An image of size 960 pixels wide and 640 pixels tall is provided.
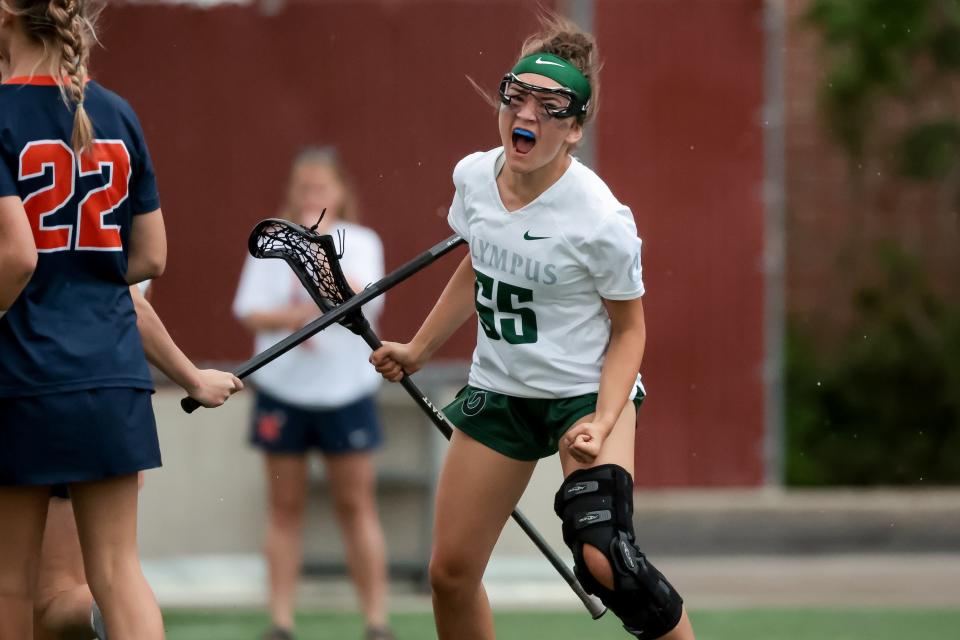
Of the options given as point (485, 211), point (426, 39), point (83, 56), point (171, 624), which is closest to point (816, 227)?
point (426, 39)

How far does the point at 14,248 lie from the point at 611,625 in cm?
412

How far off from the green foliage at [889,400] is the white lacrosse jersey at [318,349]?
5189mm

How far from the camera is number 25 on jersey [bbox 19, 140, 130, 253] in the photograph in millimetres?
4098

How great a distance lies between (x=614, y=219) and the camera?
15.0 feet

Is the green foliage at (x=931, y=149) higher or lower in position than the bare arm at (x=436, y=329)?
lower

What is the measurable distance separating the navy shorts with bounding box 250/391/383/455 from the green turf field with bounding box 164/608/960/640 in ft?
2.71

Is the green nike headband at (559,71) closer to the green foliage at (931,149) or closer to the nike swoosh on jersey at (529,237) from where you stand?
the nike swoosh on jersey at (529,237)

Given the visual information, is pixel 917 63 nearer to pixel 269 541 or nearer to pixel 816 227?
pixel 816 227

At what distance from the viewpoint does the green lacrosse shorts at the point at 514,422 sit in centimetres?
476

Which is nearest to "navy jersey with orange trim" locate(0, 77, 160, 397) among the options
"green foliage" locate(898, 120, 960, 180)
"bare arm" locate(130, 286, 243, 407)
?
"bare arm" locate(130, 286, 243, 407)

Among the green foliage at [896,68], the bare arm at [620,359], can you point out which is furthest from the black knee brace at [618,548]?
the green foliage at [896,68]

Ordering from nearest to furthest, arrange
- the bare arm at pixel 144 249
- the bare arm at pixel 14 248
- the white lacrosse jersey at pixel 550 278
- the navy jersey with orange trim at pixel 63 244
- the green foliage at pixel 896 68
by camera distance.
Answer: the bare arm at pixel 14 248 < the navy jersey with orange trim at pixel 63 244 < the bare arm at pixel 144 249 < the white lacrosse jersey at pixel 550 278 < the green foliage at pixel 896 68

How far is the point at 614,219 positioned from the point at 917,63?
25.7ft

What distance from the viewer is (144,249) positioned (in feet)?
14.3
